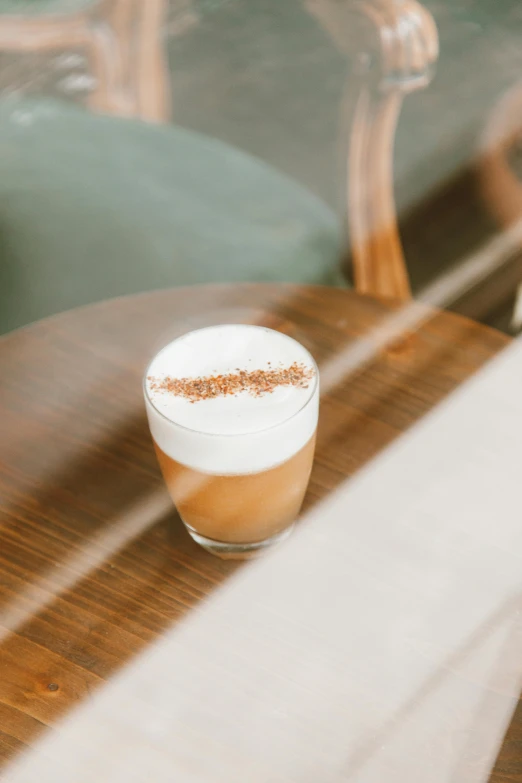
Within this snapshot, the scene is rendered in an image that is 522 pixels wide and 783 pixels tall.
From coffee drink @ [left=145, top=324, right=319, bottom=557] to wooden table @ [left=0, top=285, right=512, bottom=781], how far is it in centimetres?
3

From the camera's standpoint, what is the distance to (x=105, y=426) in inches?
25.0

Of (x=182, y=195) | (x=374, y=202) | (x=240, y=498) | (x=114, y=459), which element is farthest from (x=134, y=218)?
(x=240, y=498)

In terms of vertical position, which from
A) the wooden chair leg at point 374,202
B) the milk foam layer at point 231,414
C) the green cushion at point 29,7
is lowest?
the wooden chair leg at point 374,202

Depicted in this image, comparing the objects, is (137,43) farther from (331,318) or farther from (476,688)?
(476,688)

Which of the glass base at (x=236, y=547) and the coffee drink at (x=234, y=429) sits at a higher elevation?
the coffee drink at (x=234, y=429)

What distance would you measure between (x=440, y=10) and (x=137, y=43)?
1485mm

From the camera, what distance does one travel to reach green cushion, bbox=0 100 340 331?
0.91 m

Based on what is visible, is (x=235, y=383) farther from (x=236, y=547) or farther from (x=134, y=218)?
(x=134, y=218)

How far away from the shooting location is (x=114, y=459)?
611mm

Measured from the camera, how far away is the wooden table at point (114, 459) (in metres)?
0.50

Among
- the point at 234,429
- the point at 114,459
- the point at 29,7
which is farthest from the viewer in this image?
the point at 29,7

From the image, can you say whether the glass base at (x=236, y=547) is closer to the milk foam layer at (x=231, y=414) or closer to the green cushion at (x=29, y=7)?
the milk foam layer at (x=231, y=414)

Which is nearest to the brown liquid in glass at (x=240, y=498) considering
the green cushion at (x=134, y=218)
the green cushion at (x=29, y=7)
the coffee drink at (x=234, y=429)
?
the coffee drink at (x=234, y=429)

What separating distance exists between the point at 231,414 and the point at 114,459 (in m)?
0.16
